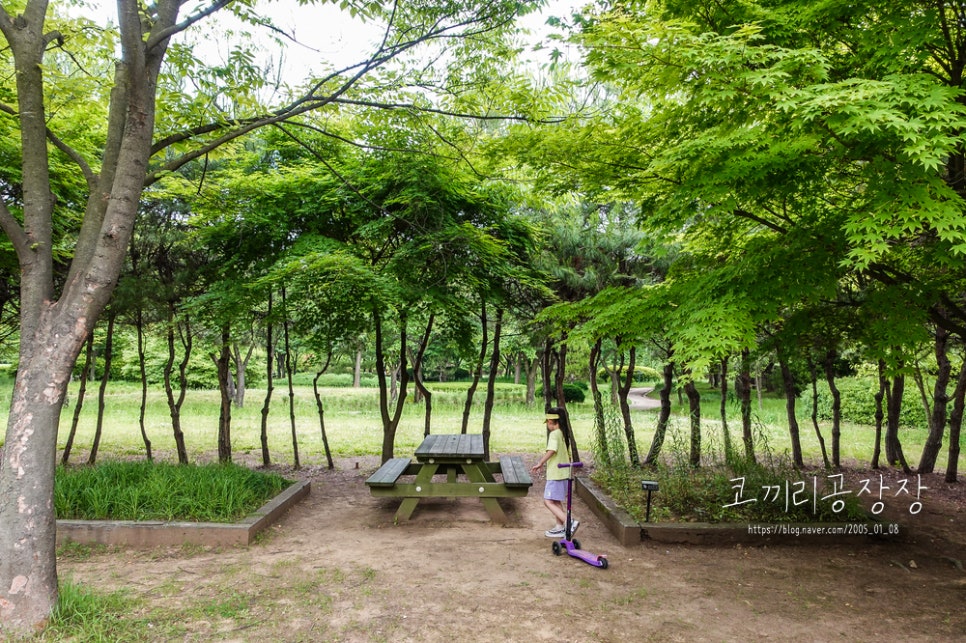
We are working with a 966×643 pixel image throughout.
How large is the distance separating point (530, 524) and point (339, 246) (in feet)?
14.4

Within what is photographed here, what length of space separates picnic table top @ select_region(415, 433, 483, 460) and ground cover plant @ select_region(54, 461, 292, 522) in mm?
1985

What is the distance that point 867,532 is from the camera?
18.6ft

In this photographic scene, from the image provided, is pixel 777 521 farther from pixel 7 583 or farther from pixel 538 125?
pixel 7 583

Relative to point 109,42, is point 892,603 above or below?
below

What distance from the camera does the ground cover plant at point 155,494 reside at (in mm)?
5660

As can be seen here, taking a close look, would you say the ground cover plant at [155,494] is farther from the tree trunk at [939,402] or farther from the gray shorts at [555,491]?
the tree trunk at [939,402]

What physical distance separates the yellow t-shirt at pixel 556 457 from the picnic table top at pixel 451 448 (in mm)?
1198

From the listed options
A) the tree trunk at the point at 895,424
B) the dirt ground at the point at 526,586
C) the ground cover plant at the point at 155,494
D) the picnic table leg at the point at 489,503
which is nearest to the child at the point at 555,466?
the dirt ground at the point at 526,586

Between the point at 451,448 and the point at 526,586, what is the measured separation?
2.45 meters

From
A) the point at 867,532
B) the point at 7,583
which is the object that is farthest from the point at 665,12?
the point at 7,583

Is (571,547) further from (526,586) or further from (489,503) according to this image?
(489,503)

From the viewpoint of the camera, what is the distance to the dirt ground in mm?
3707

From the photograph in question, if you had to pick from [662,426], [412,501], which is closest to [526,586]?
[412,501]

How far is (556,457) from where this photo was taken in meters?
5.30
